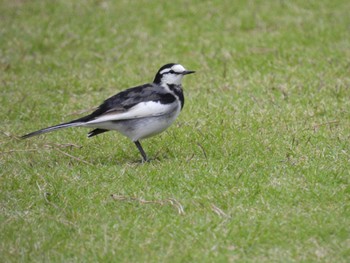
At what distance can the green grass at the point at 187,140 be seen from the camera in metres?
5.55

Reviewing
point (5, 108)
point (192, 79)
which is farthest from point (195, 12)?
point (5, 108)

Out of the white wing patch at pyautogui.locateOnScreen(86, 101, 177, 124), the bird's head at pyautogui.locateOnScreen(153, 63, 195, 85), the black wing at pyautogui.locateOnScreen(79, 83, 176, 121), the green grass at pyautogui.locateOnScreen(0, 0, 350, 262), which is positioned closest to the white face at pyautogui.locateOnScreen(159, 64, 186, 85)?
the bird's head at pyautogui.locateOnScreen(153, 63, 195, 85)

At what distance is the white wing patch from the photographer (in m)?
7.16

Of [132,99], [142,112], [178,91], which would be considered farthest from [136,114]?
[178,91]

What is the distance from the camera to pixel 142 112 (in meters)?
7.22

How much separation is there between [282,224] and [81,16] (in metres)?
8.35

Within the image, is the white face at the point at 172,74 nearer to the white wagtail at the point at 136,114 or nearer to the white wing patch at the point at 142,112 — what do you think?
the white wagtail at the point at 136,114

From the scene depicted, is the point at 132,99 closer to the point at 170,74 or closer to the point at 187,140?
the point at 170,74

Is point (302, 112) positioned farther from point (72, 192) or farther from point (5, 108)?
point (5, 108)

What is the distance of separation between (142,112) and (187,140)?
2.70 feet

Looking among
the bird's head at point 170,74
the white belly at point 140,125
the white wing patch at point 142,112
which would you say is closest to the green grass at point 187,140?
the white belly at point 140,125

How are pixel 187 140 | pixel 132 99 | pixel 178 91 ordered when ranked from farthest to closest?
pixel 187 140 < pixel 178 91 < pixel 132 99

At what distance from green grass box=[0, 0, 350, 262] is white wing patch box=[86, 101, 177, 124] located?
0.49 meters

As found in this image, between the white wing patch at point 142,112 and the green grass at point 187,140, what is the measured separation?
493 mm
